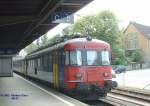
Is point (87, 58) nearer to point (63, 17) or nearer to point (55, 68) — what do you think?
point (55, 68)

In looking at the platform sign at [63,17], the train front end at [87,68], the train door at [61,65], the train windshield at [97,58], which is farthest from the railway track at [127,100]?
the platform sign at [63,17]

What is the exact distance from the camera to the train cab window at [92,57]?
2130 centimetres

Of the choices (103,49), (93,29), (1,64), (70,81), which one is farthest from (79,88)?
(93,29)

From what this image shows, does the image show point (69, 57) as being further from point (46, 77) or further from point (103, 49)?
point (46, 77)

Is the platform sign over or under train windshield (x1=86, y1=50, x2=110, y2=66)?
over

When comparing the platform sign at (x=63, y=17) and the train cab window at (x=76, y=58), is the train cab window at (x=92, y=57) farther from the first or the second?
the platform sign at (x=63, y=17)

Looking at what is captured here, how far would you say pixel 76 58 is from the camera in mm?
21172

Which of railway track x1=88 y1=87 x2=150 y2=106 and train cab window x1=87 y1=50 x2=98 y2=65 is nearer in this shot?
railway track x1=88 y1=87 x2=150 y2=106

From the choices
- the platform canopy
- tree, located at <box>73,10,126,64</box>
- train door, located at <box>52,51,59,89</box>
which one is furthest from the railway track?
tree, located at <box>73,10,126,64</box>

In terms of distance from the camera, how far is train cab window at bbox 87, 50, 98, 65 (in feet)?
69.9

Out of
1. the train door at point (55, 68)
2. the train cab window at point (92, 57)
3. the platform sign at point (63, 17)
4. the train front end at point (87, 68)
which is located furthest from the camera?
the platform sign at point (63, 17)

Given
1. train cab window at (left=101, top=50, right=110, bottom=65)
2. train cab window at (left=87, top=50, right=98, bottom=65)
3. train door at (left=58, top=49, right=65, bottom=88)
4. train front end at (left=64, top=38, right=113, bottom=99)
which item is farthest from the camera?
train door at (left=58, top=49, right=65, bottom=88)

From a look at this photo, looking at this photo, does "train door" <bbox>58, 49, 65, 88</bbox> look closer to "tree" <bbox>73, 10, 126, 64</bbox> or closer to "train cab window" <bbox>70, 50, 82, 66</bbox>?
"train cab window" <bbox>70, 50, 82, 66</bbox>

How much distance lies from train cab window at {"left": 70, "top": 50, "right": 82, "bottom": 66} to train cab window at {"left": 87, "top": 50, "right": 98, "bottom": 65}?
41cm
